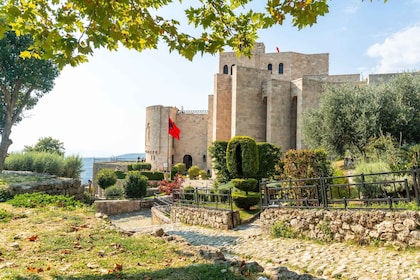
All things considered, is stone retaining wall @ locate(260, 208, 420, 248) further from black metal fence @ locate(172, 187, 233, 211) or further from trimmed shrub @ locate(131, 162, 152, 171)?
trimmed shrub @ locate(131, 162, 152, 171)

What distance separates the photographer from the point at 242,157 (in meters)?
14.9

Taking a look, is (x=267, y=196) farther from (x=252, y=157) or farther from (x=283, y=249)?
(x=252, y=157)

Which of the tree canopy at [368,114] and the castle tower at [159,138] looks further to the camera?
the castle tower at [159,138]

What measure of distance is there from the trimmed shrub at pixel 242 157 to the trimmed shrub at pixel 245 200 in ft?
8.00

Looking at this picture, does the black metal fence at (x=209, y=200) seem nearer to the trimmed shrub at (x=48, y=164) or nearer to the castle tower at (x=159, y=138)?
the trimmed shrub at (x=48, y=164)

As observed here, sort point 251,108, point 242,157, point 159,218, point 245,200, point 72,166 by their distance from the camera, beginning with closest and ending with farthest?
1. point 245,200
2. point 159,218
3. point 242,157
4. point 72,166
5. point 251,108

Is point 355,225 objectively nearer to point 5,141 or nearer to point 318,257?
point 318,257

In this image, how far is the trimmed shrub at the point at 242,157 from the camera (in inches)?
580

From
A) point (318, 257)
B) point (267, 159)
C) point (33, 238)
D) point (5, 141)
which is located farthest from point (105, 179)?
point (318, 257)

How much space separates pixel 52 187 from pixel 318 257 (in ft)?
32.1

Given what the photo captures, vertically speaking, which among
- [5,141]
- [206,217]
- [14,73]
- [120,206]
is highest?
[14,73]

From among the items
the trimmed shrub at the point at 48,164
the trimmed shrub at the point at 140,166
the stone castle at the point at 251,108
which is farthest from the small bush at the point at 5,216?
the trimmed shrub at the point at 140,166

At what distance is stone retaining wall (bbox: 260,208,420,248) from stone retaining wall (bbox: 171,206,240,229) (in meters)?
2.05

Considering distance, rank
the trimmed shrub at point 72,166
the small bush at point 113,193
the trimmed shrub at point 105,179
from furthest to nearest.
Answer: the trimmed shrub at point 105,179
the small bush at point 113,193
the trimmed shrub at point 72,166
